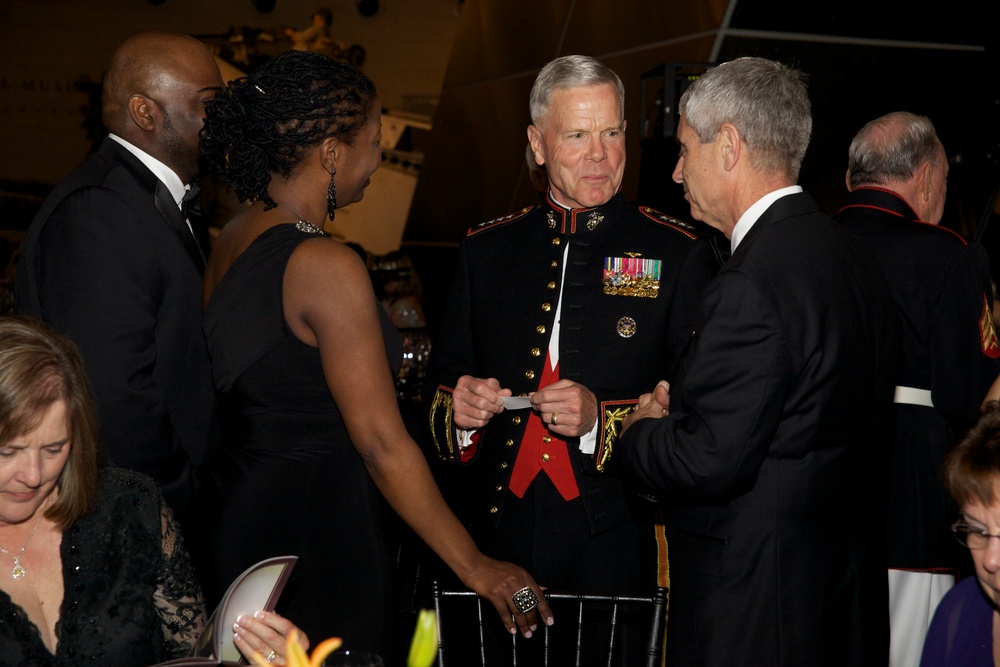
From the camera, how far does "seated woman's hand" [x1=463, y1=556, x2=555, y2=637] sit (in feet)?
6.15

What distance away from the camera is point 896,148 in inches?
127

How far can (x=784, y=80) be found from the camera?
1.95 metres

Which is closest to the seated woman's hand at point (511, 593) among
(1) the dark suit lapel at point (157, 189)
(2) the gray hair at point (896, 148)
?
(1) the dark suit lapel at point (157, 189)

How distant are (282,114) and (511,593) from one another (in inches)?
41.1

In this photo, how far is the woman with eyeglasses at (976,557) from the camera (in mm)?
1586

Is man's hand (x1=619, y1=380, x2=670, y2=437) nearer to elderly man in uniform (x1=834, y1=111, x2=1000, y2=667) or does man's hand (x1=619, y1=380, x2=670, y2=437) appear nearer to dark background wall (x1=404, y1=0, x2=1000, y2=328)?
elderly man in uniform (x1=834, y1=111, x2=1000, y2=667)

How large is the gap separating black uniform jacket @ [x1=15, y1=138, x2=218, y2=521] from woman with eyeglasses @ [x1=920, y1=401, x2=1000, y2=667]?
5.25ft

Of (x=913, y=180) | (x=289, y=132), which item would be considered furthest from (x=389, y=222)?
(x=289, y=132)

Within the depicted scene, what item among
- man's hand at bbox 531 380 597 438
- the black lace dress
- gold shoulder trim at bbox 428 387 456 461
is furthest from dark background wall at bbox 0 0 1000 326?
the black lace dress

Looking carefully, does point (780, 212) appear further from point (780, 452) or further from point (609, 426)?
point (609, 426)

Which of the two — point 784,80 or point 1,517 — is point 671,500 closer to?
point 784,80

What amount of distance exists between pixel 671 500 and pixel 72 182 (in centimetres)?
158

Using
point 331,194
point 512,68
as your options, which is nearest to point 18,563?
point 331,194

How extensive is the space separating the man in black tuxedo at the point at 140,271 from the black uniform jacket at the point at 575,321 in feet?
1.98
